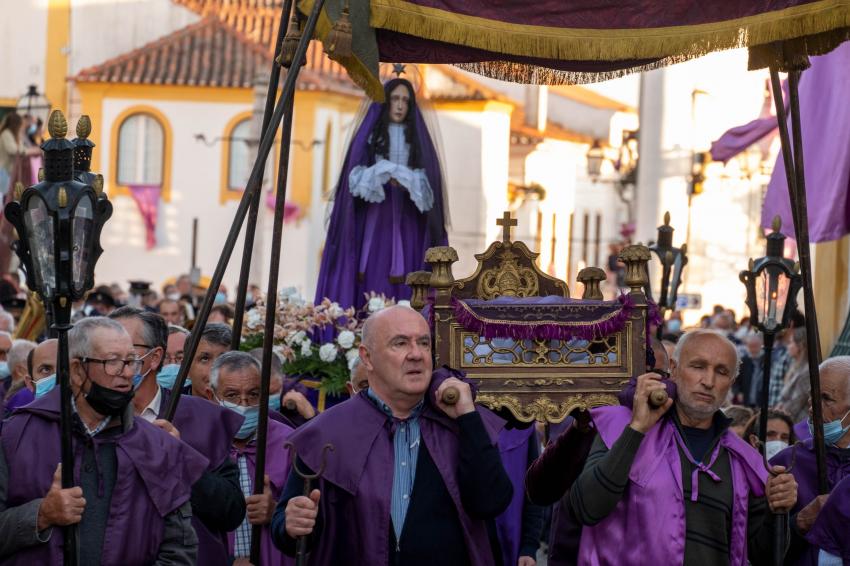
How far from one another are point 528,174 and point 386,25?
4929cm

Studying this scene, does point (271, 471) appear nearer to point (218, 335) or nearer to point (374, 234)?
point (218, 335)

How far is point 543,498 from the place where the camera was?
690cm

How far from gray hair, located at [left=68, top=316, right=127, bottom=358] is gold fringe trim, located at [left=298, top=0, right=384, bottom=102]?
1743 mm

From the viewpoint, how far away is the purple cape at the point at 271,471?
25.4 feet

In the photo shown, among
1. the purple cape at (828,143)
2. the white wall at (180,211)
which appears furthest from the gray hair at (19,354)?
the white wall at (180,211)

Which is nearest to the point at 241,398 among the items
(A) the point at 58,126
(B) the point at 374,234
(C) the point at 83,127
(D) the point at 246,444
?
(D) the point at 246,444

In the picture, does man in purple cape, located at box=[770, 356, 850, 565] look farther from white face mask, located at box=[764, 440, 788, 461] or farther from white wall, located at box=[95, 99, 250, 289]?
white wall, located at box=[95, 99, 250, 289]

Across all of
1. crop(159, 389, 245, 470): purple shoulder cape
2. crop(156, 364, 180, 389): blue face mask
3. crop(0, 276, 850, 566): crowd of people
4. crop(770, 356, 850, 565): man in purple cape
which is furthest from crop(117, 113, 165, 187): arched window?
crop(159, 389, 245, 470): purple shoulder cape

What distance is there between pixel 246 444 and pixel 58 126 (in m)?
2.04

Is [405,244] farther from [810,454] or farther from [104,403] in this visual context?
[104,403]

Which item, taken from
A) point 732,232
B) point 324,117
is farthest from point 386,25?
point 324,117

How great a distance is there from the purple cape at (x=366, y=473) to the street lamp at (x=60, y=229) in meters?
0.97

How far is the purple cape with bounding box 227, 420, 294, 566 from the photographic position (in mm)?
7730

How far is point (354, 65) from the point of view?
7570 millimetres
